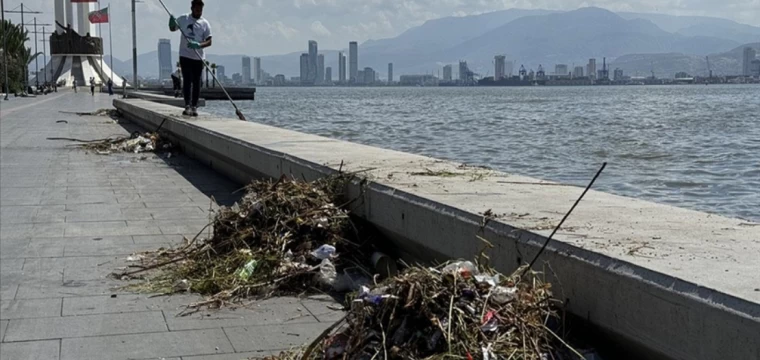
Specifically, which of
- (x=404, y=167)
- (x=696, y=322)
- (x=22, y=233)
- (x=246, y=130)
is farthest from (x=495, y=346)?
(x=246, y=130)

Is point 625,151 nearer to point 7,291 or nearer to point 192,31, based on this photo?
point 192,31

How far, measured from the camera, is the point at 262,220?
19.0ft

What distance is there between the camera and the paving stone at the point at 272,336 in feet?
14.3

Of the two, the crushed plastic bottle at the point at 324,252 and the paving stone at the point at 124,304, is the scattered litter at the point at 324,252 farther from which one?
the paving stone at the point at 124,304

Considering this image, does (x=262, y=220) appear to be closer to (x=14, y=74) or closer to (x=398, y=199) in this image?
(x=398, y=199)

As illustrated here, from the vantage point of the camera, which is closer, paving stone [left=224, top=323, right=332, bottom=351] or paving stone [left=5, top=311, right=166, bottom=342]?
paving stone [left=224, top=323, right=332, bottom=351]

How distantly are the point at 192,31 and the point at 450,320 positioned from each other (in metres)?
11.0

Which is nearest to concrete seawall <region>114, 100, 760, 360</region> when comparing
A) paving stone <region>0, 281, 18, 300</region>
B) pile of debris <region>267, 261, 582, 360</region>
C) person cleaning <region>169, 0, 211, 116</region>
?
pile of debris <region>267, 261, 582, 360</region>

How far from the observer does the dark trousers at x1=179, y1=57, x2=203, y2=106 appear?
45.3 ft

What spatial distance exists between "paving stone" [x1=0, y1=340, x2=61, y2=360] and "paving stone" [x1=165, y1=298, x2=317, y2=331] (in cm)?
57

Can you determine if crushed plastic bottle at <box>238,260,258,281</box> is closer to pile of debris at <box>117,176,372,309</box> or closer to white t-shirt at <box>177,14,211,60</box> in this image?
pile of debris at <box>117,176,372,309</box>

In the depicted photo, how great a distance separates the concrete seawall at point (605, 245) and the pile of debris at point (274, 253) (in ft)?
0.81

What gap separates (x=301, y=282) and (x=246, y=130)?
619 centimetres

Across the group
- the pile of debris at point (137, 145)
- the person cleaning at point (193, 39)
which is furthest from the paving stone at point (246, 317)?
the pile of debris at point (137, 145)
